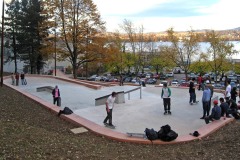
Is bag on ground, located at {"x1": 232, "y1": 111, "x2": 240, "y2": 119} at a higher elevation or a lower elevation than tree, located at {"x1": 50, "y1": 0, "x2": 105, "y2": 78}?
lower

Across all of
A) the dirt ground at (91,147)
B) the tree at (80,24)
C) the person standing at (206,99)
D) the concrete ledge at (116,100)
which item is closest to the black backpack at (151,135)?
the dirt ground at (91,147)

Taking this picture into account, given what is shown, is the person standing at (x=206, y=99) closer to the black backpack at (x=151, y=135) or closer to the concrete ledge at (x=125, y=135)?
the concrete ledge at (x=125, y=135)

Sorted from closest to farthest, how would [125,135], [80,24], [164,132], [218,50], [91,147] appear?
[91,147] < [164,132] < [125,135] < [80,24] < [218,50]

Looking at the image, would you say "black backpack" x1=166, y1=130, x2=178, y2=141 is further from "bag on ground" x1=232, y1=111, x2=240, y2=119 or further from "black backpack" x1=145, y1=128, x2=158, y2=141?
"bag on ground" x1=232, y1=111, x2=240, y2=119

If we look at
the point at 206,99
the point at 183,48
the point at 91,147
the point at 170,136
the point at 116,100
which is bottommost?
the point at 91,147

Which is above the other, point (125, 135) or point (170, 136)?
point (170, 136)

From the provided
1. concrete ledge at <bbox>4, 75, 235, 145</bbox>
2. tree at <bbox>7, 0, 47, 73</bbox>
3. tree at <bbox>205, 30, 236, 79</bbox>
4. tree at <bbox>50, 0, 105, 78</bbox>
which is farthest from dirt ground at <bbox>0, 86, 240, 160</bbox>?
tree at <bbox>205, 30, 236, 79</bbox>

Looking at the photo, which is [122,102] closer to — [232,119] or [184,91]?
[232,119]

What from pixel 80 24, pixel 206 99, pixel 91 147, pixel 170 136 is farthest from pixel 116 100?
pixel 80 24

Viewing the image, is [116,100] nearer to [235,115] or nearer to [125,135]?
[235,115]

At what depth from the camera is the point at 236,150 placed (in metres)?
8.16

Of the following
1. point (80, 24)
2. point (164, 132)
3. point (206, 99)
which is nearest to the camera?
point (164, 132)

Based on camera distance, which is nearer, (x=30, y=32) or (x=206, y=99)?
(x=206, y=99)

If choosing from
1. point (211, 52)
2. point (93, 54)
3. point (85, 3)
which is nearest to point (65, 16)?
point (85, 3)
